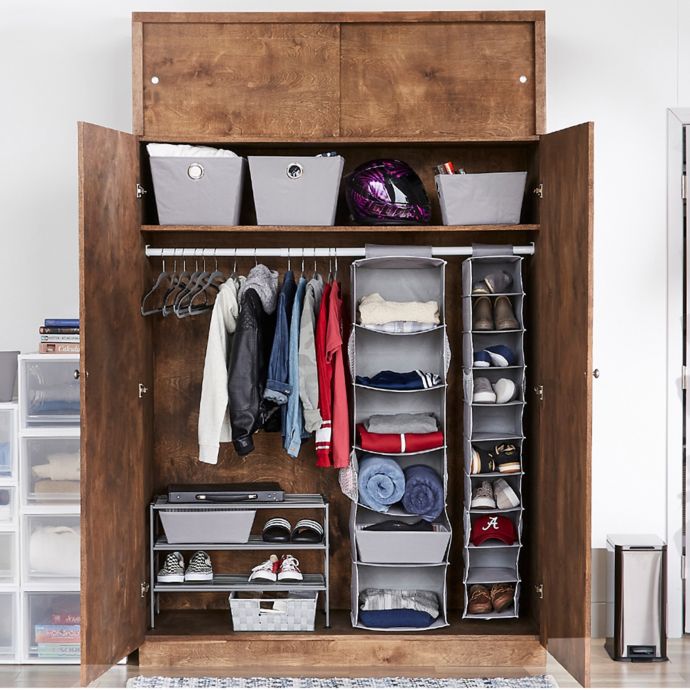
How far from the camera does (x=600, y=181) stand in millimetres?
3506

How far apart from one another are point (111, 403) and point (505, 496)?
5.30 ft

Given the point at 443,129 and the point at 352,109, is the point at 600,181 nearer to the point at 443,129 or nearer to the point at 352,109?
the point at 443,129

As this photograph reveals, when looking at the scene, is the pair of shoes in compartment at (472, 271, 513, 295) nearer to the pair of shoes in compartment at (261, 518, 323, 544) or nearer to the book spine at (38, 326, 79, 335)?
the pair of shoes in compartment at (261, 518, 323, 544)

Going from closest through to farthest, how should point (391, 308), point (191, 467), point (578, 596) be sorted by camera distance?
point (578, 596) → point (391, 308) → point (191, 467)

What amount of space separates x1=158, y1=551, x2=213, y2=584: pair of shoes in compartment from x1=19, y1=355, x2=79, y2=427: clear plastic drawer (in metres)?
0.71

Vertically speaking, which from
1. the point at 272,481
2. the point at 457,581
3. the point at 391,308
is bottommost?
the point at 457,581

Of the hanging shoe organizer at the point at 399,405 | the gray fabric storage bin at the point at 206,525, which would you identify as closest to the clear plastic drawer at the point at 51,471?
the gray fabric storage bin at the point at 206,525

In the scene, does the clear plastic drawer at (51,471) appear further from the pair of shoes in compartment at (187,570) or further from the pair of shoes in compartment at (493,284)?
the pair of shoes in compartment at (493,284)

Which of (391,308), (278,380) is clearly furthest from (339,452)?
(391,308)

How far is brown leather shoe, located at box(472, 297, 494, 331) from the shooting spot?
321 centimetres

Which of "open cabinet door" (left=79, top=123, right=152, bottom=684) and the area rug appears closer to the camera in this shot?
"open cabinet door" (left=79, top=123, right=152, bottom=684)

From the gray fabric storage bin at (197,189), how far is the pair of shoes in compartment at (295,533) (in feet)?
4.18

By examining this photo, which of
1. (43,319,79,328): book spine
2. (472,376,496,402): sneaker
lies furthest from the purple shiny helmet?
(43,319,79,328): book spine

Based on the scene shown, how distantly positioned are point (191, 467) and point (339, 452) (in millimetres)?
749
